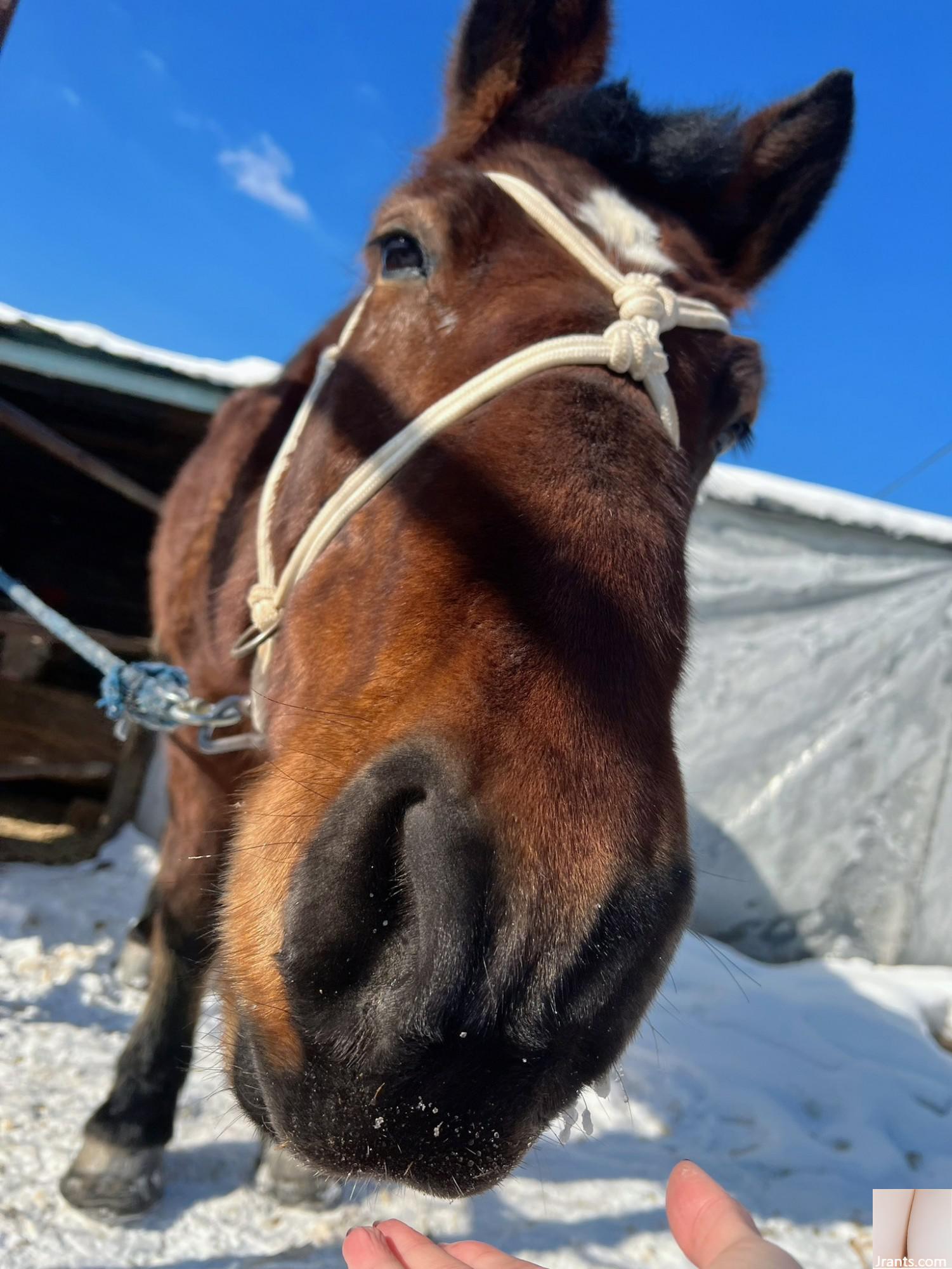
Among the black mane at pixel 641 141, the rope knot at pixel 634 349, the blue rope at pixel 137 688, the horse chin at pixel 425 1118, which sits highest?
the black mane at pixel 641 141

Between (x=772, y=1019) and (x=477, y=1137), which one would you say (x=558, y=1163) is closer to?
(x=772, y=1019)

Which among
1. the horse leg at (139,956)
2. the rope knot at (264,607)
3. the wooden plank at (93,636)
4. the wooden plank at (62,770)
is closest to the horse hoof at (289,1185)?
the horse leg at (139,956)

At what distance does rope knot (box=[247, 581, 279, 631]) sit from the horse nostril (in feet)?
3.04

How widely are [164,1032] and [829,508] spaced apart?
18.1 feet

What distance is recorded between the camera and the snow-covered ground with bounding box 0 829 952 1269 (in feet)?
7.98

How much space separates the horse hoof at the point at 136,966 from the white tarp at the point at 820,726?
143 inches

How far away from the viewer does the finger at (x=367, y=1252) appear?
43.9 inches

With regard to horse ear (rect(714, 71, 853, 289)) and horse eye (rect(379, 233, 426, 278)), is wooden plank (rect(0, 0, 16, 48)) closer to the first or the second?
horse eye (rect(379, 233, 426, 278))

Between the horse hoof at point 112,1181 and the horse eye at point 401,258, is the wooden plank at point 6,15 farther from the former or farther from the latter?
the horse hoof at point 112,1181

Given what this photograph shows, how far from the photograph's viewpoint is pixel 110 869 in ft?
17.1

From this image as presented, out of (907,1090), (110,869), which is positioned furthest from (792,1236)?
(110,869)

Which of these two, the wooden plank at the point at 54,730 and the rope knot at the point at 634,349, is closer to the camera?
the rope knot at the point at 634,349

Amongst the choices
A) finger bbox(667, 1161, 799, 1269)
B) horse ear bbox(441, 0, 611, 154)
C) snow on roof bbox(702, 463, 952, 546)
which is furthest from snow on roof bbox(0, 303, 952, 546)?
finger bbox(667, 1161, 799, 1269)

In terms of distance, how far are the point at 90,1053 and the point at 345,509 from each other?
9.44 ft
